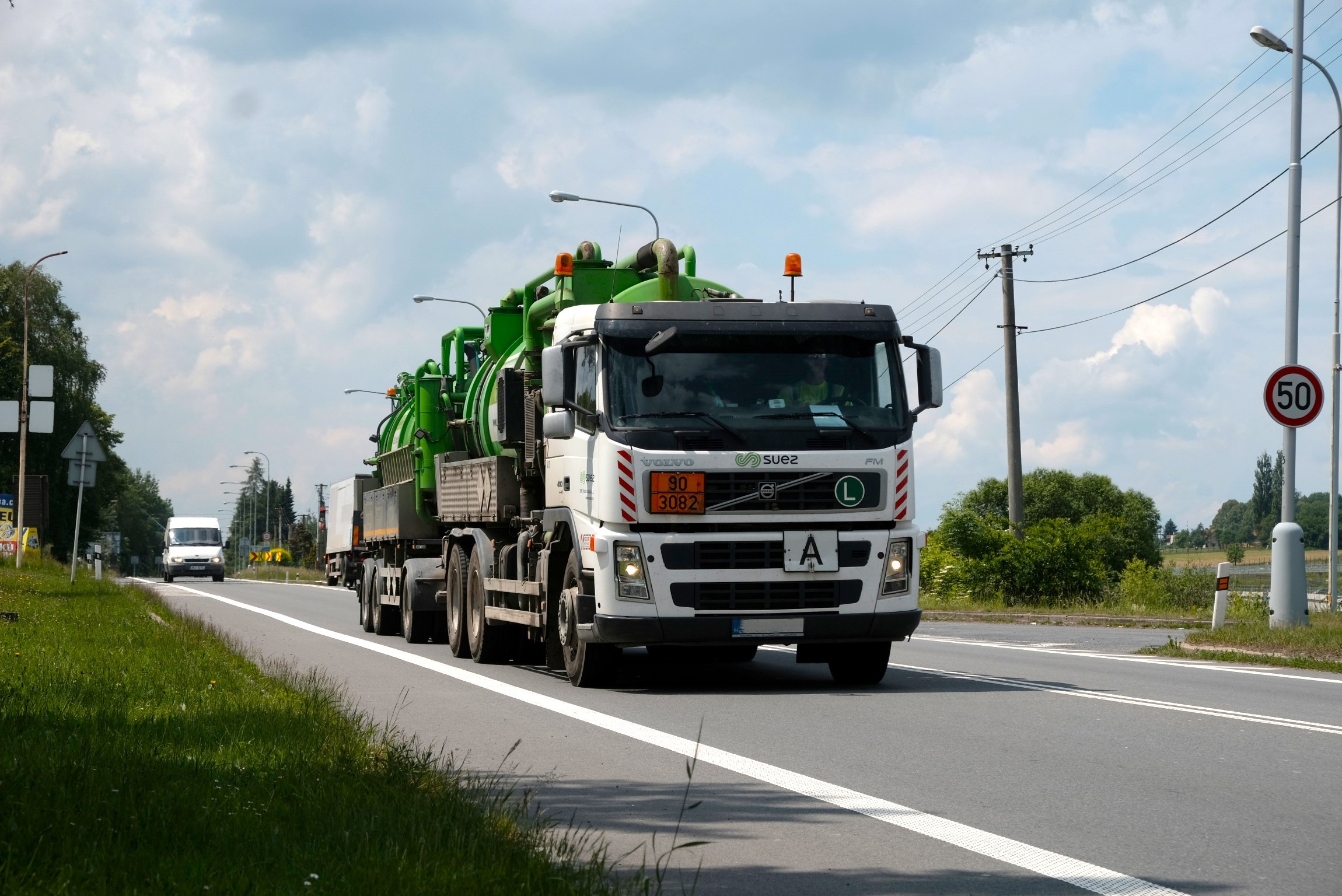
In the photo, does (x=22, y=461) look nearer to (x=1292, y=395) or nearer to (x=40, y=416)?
(x=40, y=416)

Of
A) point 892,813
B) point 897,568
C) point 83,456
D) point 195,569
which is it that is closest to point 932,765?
point 892,813

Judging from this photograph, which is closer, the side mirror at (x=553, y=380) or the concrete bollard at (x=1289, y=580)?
the side mirror at (x=553, y=380)

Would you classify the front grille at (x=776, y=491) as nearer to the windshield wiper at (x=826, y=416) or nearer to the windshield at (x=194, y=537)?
the windshield wiper at (x=826, y=416)

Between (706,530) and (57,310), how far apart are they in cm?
6958

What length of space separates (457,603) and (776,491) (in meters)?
6.40

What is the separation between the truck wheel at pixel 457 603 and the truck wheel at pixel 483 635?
527 mm

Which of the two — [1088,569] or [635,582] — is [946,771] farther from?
[1088,569]

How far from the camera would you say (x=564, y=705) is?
464 inches

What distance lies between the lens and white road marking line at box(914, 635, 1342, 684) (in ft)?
46.4

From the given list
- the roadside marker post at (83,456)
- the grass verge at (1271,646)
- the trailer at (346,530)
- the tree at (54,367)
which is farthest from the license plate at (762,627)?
the tree at (54,367)

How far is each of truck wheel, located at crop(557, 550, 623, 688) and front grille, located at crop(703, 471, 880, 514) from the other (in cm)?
142

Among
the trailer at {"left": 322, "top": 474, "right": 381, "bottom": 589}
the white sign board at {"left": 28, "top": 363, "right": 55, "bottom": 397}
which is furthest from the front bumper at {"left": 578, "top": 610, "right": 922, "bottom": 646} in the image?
the white sign board at {"left": 28, "top": 363, "right": 55, "bottom": 397}

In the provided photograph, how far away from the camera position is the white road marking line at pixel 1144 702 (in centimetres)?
1002

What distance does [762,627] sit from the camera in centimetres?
1245
